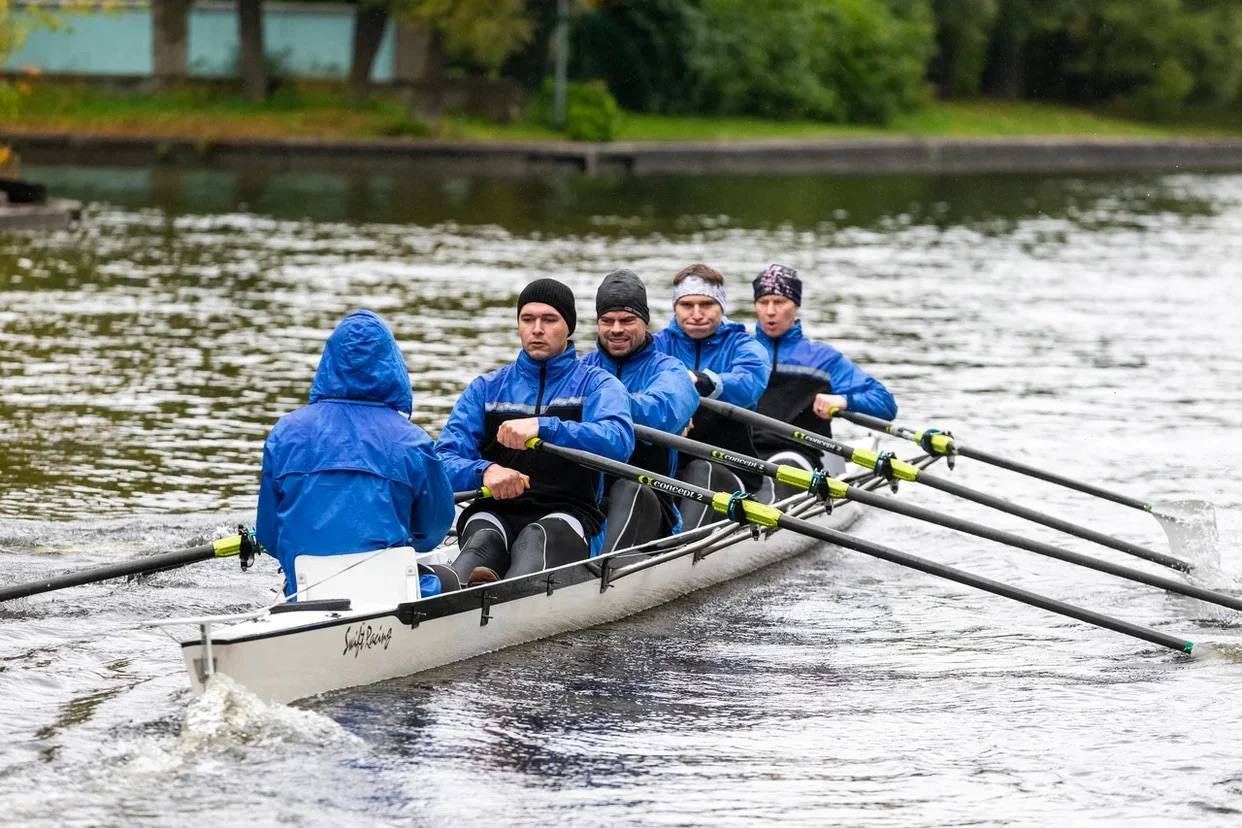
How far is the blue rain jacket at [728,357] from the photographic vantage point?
12.9 metres

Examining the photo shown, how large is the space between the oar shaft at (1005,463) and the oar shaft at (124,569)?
5880mm

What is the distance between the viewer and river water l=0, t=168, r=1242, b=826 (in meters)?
8.41

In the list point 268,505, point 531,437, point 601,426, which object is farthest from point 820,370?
point 268,505

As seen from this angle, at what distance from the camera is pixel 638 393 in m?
11.5

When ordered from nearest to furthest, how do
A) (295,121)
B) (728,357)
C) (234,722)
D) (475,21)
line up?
(234,722)
(728,357)
(475,21)
(295,121)

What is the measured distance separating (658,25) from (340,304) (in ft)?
108

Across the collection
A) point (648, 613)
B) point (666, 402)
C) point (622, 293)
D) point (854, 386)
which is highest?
point (622, 293)

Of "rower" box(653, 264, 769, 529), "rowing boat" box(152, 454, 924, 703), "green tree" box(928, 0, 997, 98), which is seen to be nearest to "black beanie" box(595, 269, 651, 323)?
"rower" box(653, 264, 769, 529)

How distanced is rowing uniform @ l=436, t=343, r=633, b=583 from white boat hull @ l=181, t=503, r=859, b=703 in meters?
0.24

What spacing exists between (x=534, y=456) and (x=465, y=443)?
0.40 meters

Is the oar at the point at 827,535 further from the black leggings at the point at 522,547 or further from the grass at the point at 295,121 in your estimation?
the grass at the point at 295,121

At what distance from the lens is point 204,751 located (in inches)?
328

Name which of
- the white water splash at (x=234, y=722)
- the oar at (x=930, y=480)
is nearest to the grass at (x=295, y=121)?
the oar at (x=930, y=480)

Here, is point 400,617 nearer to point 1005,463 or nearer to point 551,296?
point 551,296
